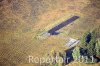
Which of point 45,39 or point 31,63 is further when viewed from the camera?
point 45,39

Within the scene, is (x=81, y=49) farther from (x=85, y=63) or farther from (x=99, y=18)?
(x=99, y=18)

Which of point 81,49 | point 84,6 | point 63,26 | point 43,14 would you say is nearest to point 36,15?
point 43,14

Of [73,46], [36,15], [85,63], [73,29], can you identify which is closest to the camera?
[85,63]

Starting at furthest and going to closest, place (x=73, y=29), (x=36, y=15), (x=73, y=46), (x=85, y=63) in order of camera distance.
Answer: (x=36, y=15) < (x=73, y=29) < (x=73, y=46) < (x=85, y=63)

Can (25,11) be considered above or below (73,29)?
above

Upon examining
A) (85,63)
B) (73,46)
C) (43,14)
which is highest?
(43,14)

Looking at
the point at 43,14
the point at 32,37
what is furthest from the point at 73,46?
the point at 43,14
